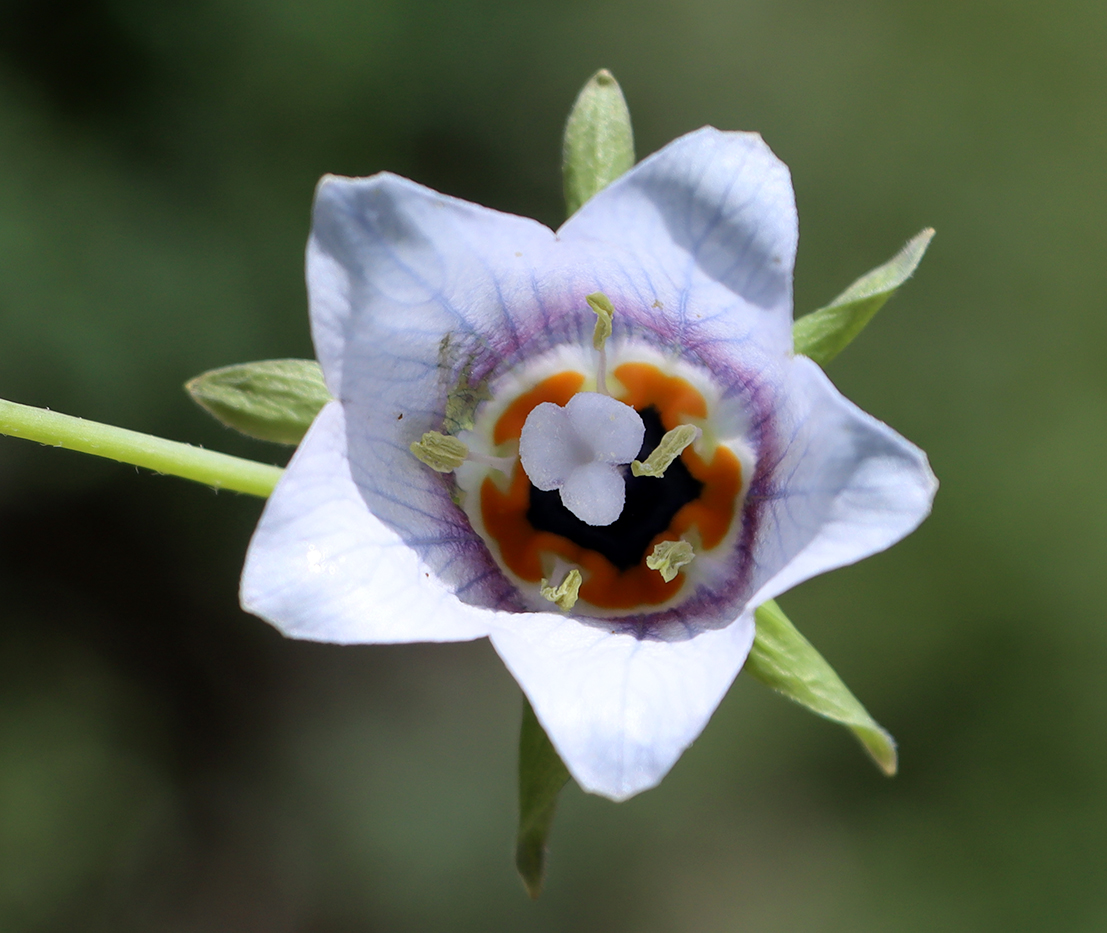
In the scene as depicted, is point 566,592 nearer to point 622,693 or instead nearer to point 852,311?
point 622,693

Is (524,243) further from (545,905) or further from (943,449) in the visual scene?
(545,905)

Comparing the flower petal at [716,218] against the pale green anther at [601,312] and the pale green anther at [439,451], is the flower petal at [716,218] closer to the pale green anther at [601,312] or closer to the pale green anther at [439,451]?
the pale green anther at [601,312]

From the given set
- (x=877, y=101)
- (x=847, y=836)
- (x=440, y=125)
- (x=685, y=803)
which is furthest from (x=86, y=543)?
(x=877, y=101)

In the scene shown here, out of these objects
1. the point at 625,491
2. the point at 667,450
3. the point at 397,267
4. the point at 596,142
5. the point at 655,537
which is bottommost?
the point at 655,537

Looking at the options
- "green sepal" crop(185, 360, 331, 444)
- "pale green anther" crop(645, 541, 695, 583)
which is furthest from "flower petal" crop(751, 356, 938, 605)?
"green sepal" crop(185, 360, 331, 444)

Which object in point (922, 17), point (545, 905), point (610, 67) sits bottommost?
point (545, 905)

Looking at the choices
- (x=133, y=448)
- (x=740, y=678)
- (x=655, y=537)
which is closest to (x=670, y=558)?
(x=655, y=537)

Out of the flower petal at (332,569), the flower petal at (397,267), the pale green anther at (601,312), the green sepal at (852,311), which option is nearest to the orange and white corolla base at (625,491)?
the pale green anther at (601,312)

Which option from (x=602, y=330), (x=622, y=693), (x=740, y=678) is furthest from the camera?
(x=740, y=678)
